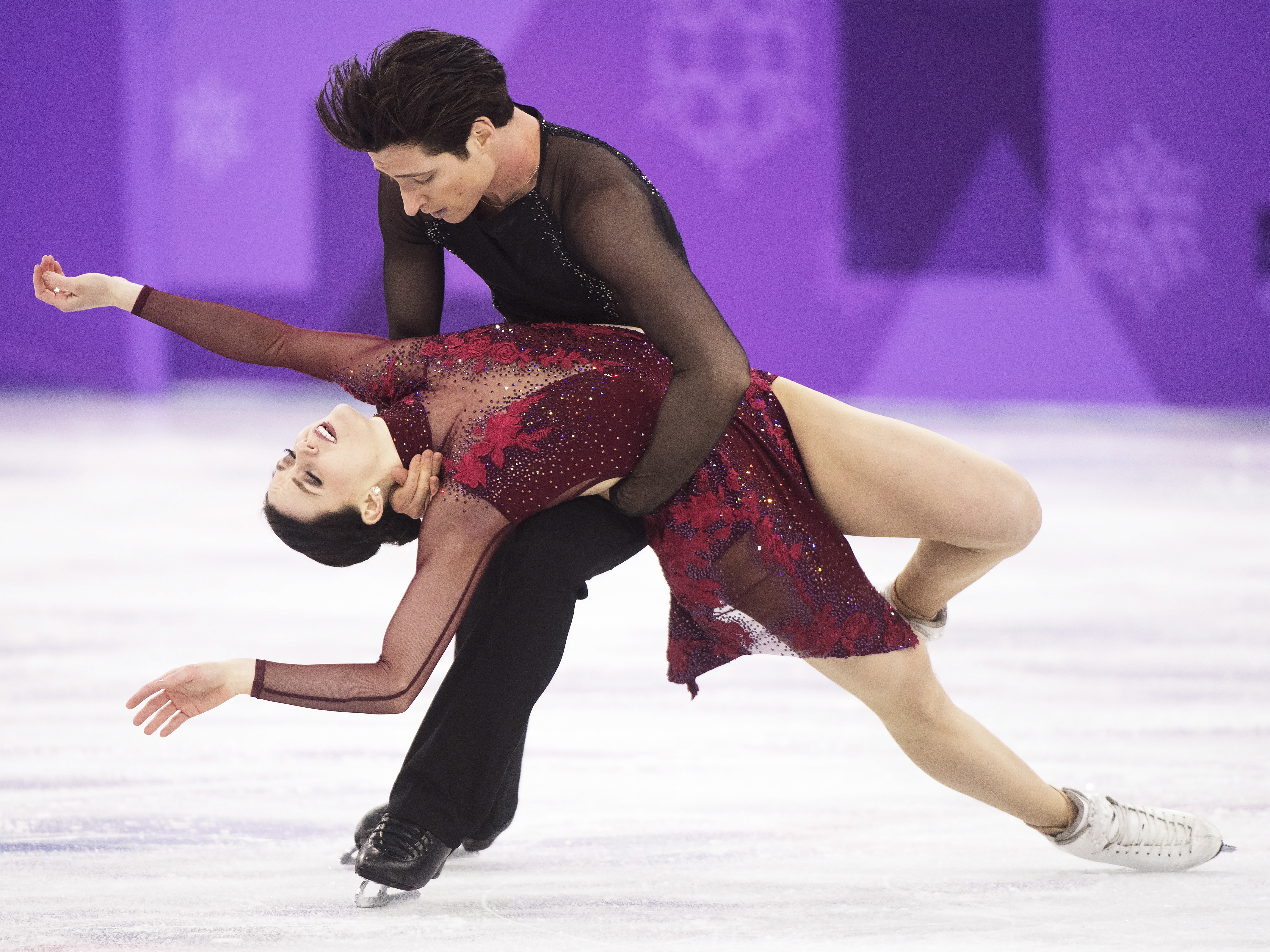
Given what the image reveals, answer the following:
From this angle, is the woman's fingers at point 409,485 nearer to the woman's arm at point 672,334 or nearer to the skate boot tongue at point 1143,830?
the woman's arm at point 672,334

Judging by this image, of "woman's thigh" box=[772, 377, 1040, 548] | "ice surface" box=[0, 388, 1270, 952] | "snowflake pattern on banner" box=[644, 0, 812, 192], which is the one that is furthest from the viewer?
"snowflake pattern on banner" box=[644, 0, 812, 192]

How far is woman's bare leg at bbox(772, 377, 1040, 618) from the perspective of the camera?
2.21 meters

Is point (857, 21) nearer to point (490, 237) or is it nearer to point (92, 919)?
point (490, 237)

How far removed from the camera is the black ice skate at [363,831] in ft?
7.28

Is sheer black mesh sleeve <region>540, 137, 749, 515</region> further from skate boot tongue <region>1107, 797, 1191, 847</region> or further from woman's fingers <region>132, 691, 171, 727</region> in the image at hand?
skate boot tongue <region>1107, 797, 1191, 847</region>

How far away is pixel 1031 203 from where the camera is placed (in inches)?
377

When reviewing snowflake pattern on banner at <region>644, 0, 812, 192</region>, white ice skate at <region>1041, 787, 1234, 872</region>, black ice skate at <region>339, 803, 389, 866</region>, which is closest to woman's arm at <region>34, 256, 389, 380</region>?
black ice skate at <region>339, 803, 389, 866</region>

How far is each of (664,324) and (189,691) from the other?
0.81 metres

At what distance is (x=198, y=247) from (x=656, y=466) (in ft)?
24.8

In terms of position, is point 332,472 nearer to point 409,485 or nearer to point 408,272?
point 409,485

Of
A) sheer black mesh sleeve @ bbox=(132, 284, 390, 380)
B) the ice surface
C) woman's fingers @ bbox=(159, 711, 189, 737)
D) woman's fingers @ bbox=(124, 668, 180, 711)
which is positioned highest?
sheer black mesh sleeve @ bbox=(132, 284, 390, 380)

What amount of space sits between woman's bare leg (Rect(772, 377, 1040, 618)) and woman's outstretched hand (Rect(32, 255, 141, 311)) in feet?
3.41

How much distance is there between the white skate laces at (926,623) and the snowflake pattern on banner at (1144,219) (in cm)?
780

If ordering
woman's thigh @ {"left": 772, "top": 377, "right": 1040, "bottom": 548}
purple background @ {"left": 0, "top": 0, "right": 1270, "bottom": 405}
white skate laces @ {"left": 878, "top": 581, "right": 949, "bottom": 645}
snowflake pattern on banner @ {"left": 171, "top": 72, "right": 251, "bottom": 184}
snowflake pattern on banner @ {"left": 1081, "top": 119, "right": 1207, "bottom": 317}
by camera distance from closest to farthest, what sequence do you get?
woman's thigh @ {"left": 772, "top": 377, "right": 1040, "bottom": 548}, white skate laces @ {"left": 878, "top": 581, "right": 949, "bottom": 645}, purple background @ {"left": 0, "top": 0, "right": 1270, "bottom": 405}, snowflake pattern on banner @ {"left": 171, "top": 72, "right": 251, "bottom": 184}, snowflake pattern on banner @ {"left": 1081, "top": 119, "right": 1207, "bottom": 317}
